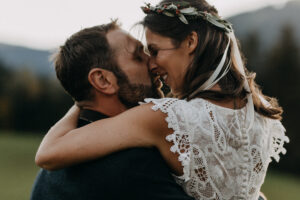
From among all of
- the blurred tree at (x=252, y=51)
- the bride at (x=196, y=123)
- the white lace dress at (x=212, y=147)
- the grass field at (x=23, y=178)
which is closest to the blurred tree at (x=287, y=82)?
the blurred tree at (x=252, y=51)

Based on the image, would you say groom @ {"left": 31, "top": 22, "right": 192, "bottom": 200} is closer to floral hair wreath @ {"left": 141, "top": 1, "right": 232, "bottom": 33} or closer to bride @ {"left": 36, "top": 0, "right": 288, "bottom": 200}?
bride @ {"left": 36, "top": 0, "right": 288, "bottom": 200}

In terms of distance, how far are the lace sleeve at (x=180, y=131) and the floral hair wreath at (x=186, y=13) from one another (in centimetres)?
89

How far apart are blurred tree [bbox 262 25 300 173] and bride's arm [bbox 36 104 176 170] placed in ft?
71.1

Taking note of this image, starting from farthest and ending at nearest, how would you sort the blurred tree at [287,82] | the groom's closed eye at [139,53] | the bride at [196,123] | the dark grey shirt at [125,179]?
the blurred tree at [287,82] → the groom's closed eye at [139,53] → the bride at [196,123] → the dark grey shirt at [125,179]

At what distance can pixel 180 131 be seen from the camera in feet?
9.17

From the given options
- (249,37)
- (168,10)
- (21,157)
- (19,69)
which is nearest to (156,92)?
(168,10)

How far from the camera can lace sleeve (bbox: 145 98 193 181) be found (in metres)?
2.78

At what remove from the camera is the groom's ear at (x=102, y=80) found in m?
3.42

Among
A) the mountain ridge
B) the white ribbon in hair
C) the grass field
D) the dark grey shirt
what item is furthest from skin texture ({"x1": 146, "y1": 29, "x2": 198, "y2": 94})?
the grass field

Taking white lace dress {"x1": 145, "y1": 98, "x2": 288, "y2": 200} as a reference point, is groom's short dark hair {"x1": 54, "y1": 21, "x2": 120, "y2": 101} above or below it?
above

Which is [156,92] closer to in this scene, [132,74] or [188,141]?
[132,74]

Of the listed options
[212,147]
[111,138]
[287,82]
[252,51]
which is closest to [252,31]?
[252,51]

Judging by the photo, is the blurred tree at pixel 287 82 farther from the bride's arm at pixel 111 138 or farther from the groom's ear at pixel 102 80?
the bride's arm at pixel 111 138

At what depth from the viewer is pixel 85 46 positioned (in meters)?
3.48
